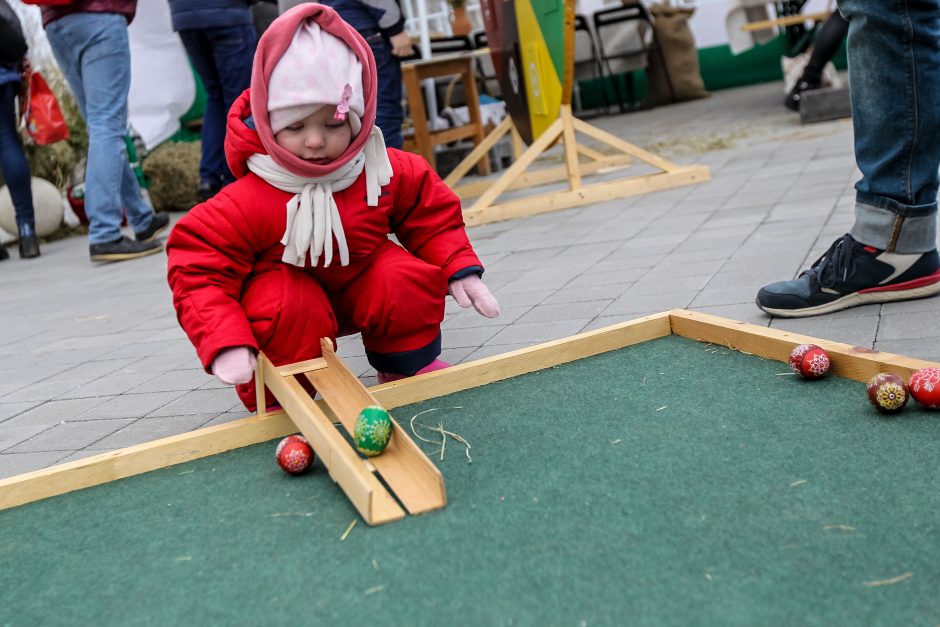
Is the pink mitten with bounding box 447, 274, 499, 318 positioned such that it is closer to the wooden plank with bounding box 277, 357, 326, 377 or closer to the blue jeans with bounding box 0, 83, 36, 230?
the wooden plank with bounding box 277, 357, 326, 377

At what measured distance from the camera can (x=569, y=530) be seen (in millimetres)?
1406

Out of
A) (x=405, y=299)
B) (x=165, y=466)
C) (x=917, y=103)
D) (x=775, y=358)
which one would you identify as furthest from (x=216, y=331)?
(x=917, y=103)

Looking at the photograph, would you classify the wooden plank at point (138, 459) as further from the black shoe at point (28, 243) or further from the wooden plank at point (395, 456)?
the black shoe at point (28, 243)

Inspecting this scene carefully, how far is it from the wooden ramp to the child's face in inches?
15.8

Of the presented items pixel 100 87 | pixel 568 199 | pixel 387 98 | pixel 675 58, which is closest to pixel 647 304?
pixel 387 98

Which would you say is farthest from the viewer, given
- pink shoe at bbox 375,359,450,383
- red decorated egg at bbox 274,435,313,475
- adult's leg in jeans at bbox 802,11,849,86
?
adult's leg in jeans at bbox 802,11,849,86

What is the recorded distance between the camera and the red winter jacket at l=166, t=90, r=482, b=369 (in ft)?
6.49

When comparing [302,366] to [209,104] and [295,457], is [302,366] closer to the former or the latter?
[295,457]

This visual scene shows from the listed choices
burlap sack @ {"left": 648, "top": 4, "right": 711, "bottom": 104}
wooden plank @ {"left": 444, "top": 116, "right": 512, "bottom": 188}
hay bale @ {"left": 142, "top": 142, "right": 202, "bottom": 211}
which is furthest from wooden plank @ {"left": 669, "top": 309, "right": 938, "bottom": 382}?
burlap sack @ {"left": 648, "top": 4, "right": 711, "bottom": 104}

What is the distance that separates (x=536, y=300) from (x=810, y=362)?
4.31 feet

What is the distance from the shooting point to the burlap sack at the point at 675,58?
446 inches

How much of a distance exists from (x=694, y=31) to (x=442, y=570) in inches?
471

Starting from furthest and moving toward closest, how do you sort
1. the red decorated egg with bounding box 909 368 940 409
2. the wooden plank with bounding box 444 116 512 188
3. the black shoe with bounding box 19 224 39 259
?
the black shoe with bounding box 19 224 39 259 < the wooden plank with bounding box 444 116 512 188 < the red decorated egg with bounding box 909 368 940 409

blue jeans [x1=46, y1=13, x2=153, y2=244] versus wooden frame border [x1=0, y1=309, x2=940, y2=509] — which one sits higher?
blue jeans [x1=46, y1=13, x2=153, y2=244]
